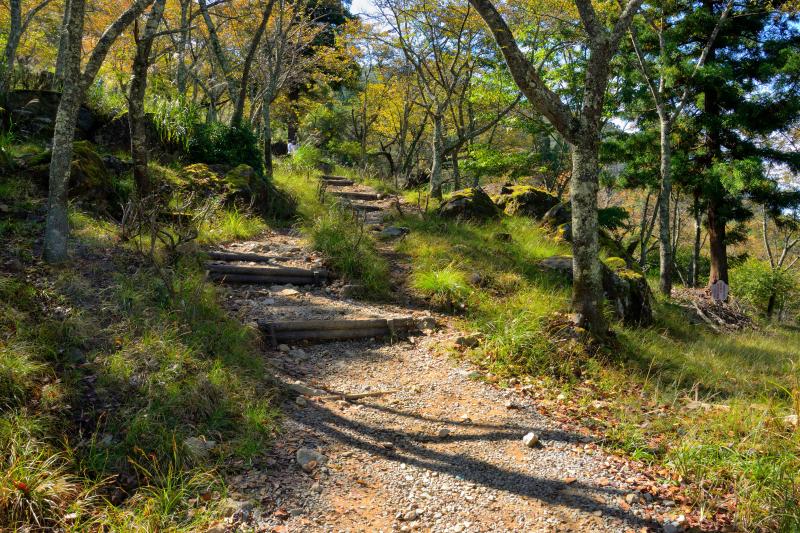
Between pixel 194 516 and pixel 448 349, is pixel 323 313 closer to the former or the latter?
pixel 448 349

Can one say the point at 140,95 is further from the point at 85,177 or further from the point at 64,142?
the point at 64,142

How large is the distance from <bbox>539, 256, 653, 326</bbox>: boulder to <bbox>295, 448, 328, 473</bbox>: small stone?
5214 mm

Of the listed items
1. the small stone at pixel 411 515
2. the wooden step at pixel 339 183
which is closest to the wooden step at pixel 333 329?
the small stone at pixel 411 515

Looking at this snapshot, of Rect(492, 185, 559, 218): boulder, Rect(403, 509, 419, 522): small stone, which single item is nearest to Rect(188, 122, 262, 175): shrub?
Rect(492, 185, 559, 218): boulder

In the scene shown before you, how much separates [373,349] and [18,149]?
5.94 metres

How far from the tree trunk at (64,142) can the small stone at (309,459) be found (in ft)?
9.99

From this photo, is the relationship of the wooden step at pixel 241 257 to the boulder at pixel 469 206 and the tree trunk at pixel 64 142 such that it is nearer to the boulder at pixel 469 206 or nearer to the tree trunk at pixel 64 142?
the tree trunk at pixel 64 142

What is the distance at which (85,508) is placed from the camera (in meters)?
2.46

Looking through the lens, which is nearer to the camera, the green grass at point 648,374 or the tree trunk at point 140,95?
the green grass at point 648,374

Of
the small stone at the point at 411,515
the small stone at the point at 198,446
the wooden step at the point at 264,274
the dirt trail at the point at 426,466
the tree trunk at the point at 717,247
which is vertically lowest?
the small stone at the point at 411,515

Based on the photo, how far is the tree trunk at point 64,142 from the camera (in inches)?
171

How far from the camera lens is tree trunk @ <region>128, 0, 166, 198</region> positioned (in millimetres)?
5719

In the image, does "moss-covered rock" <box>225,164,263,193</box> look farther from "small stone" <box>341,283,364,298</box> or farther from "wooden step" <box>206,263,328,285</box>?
"small stone" <box>341,283,364,298</box>

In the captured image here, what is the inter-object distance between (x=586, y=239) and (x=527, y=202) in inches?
255
